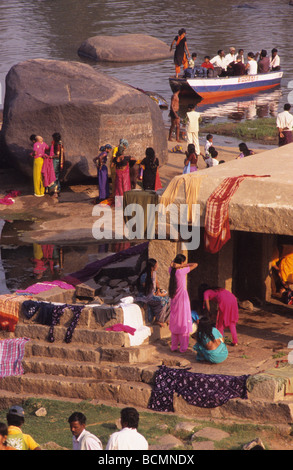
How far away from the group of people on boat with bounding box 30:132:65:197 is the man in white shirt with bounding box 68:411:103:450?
11.5 meters

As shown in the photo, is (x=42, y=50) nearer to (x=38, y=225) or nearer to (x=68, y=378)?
(x=38, y=225)

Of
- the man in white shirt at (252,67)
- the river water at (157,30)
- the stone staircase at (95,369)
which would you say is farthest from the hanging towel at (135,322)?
the man in white shirt at (252,67)

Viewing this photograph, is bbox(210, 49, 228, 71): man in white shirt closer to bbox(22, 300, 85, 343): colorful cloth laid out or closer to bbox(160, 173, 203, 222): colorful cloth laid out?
bbox(160, 173, 203, 222): colorful cloth laid out

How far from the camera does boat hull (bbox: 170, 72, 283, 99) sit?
29.3 meters

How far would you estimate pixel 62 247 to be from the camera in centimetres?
1628

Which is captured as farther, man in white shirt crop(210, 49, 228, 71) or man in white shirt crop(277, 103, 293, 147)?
man in white shirt crop(210, 49, 228, 71)

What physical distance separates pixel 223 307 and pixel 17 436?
4117 mm

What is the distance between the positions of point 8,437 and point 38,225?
399 inches

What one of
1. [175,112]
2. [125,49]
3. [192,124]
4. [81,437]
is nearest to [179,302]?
[81,437]

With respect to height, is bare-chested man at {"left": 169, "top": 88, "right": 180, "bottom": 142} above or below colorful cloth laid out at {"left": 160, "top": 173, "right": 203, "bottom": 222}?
below

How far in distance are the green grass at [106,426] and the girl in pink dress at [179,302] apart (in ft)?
4.48

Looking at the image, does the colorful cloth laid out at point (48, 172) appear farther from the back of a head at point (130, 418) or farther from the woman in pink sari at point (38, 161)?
the back of a head at point (130, 418)

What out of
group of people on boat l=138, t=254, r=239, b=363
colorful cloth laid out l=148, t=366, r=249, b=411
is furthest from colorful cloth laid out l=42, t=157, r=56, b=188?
colorful cloth laid out l=148, t=366, r=249, b=411

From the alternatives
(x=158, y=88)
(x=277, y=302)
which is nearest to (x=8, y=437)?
(x=277, y=302)
